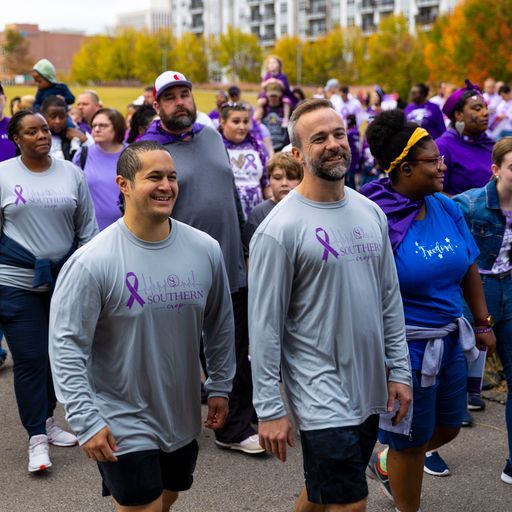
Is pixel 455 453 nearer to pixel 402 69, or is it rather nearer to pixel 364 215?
pixel 364 215

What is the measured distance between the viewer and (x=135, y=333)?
308cm

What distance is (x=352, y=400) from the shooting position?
10.5 feet

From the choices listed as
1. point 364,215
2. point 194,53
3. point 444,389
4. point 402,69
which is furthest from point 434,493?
point 194,53

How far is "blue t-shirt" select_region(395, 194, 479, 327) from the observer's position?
3682 mm

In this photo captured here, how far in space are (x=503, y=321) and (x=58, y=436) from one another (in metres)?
2.90

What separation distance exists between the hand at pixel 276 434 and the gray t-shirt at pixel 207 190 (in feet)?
6.63

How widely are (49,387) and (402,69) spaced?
212ft

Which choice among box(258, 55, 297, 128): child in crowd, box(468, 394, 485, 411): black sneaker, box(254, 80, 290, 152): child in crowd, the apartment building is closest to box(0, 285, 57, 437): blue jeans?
box(468, 394, 485, 411): black sneaker

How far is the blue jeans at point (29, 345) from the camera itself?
195 inches

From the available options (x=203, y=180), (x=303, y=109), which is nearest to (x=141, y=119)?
(x=203, y=180)

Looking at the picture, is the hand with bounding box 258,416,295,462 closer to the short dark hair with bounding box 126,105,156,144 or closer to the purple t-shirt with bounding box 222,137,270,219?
the purple t-shirt with bounding box 222,137,270,219

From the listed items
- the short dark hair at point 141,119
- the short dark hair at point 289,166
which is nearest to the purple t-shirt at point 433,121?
the short dark hair at point 141,119

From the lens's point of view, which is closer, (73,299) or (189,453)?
(73,299)

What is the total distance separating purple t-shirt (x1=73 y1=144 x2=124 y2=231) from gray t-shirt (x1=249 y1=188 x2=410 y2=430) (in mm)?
3447
